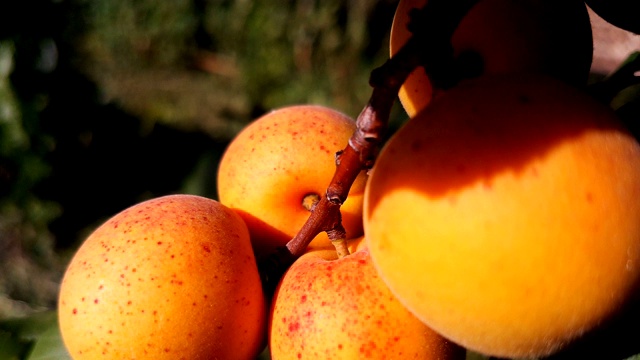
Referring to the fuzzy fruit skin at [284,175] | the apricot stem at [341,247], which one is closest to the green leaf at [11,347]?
the fuzzy fruit skin at [284,175]

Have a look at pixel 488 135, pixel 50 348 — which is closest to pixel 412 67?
pixel 488 135

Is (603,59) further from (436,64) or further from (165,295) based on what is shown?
(165,295)

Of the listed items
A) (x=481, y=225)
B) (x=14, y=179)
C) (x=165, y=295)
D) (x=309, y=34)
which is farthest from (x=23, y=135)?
(x=481, y=225)

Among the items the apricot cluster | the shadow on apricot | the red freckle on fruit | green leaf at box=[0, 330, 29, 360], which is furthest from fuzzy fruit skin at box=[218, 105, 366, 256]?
green leaf at box=[0, 330, 29, 360]

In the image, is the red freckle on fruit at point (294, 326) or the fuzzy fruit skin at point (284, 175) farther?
the fuzzy fruit skin at point (284, 175)

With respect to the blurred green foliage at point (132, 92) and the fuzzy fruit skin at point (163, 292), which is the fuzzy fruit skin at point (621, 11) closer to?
the fuzzy fruit skin at point (163, 292)

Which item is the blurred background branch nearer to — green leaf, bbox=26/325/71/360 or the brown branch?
green leaf, bbox=26/325/71/360

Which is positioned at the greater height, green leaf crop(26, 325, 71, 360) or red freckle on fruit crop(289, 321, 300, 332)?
red freckle on fruit crop(289, 321, 300, 332)
